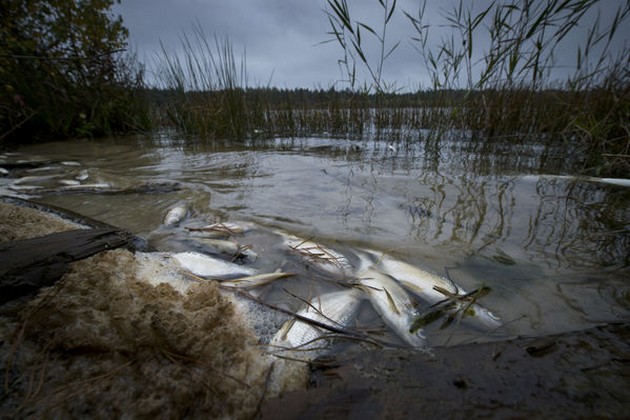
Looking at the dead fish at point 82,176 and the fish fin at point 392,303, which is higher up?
the dead fish at point 82,176

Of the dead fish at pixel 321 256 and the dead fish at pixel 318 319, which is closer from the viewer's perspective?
the dead fish at pixel 318 319

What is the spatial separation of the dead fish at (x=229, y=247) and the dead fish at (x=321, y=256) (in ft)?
0.61

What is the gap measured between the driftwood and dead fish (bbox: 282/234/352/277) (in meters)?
0.73

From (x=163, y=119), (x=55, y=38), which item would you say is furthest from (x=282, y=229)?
(x=163, y=119)

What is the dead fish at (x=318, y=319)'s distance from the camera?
778 millimetres

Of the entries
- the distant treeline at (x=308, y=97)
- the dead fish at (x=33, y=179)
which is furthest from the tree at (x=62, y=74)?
the dead fish at (x=33, y=179)

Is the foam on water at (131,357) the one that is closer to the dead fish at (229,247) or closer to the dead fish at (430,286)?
the dead fish at (229,247)

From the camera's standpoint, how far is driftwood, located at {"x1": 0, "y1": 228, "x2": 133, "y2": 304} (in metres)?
0.74

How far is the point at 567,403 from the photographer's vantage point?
55 centimetres

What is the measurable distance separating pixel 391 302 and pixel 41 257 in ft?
3.54

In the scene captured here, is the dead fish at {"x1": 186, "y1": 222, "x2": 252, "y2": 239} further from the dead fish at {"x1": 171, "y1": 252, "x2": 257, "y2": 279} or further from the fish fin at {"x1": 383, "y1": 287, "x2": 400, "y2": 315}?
the fish fin at {"x1": 383, "y1": 287, "x2": 400, "y2": 315}

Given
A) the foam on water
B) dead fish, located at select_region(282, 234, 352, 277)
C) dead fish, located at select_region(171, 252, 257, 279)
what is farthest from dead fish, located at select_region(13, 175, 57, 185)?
dead fish, located at select_region(282, 234, 352, 277)

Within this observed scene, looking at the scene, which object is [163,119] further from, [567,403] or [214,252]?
[567,403]

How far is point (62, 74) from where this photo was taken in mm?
5273
